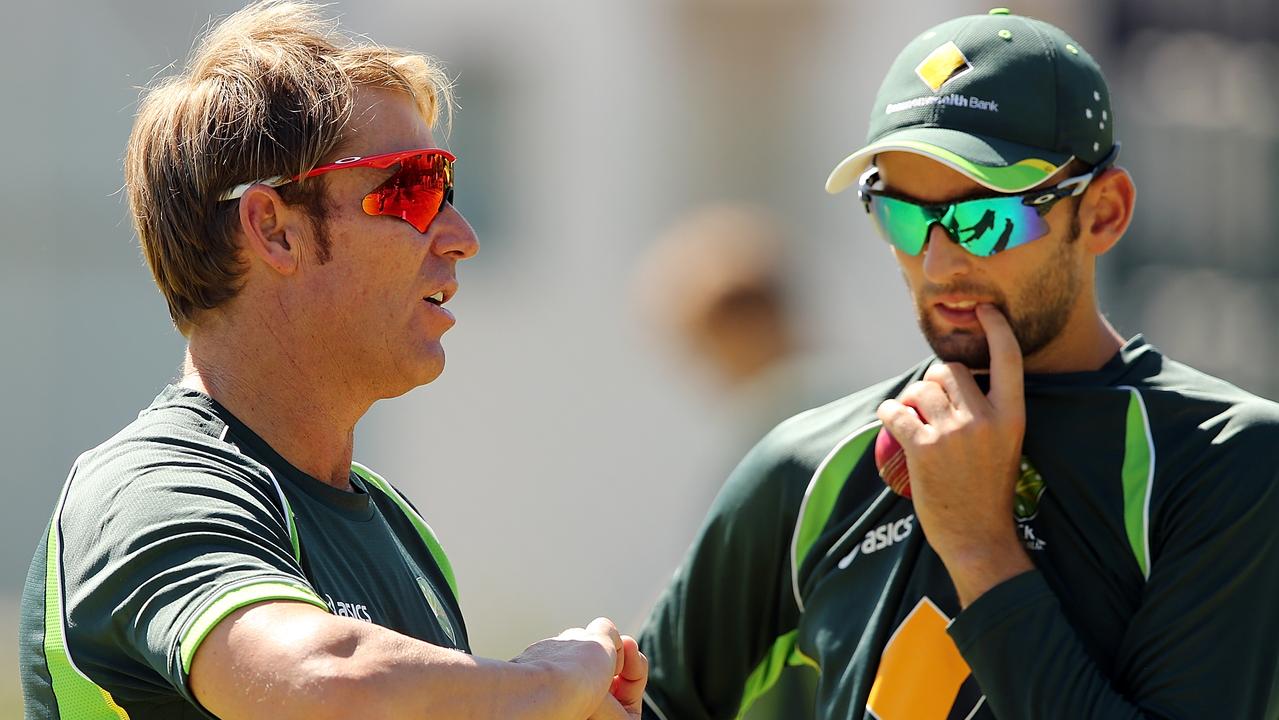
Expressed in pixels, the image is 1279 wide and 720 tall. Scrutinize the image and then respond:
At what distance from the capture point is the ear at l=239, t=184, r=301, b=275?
270 cm

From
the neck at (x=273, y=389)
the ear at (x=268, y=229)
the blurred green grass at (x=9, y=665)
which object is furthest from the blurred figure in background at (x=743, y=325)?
the blurred green grass at (x=9, y=665)

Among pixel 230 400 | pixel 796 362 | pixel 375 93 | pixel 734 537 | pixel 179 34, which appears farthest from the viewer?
pixel 179 34

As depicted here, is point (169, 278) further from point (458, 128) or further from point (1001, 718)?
point (458, 128)

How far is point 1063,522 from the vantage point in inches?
116

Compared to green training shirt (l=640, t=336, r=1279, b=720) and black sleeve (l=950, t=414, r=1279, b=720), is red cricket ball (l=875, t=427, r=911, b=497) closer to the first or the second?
green training shirt (l=640, t=336, r=1279, b=720)

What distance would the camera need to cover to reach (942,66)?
3.09m

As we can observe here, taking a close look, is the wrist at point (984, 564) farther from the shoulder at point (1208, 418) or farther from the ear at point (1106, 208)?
the ear at point (1106, 208)

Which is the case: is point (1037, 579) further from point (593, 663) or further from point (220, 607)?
point (220, 607)

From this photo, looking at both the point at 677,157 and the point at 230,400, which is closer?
the point at 230,400

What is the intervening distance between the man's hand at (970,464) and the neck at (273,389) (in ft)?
3.31

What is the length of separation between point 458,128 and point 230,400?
451 inches

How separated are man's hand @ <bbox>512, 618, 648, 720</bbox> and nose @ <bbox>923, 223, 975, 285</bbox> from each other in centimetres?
88

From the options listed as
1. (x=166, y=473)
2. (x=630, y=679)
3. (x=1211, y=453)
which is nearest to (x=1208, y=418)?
(x=1211, y=453)

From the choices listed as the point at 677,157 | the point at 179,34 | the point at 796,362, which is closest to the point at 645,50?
the point at 677,157
